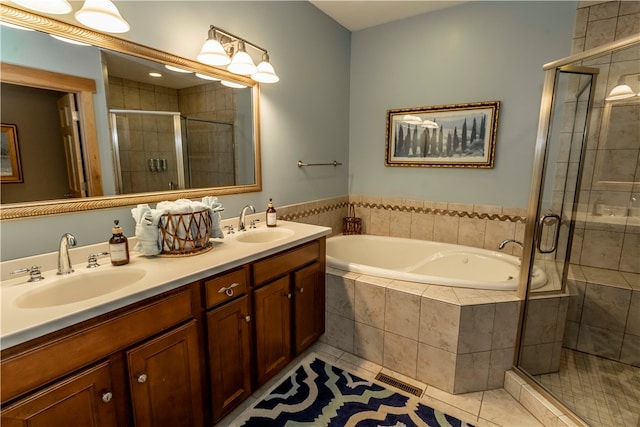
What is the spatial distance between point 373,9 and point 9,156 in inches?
107

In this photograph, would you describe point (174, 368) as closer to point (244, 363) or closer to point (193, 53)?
point (244, 363)

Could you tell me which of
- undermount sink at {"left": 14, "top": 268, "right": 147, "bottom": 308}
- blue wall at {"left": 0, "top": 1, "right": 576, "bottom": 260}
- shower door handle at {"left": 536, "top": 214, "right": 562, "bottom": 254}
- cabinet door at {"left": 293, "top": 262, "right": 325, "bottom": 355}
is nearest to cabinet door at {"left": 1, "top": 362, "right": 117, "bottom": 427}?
undermount sink at {"left": 14, "top": 268, "right": 147, "bottom": 308}

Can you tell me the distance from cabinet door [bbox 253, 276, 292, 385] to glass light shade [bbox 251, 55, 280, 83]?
129 centimetres

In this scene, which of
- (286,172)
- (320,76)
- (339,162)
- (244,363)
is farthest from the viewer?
(339,162)

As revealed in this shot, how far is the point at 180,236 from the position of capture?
1481 millimetres

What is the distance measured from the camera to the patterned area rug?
160 cm

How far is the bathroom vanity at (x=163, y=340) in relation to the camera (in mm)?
894

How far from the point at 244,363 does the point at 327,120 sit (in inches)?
87.0

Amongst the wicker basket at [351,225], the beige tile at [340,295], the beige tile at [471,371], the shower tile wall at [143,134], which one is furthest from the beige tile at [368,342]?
the shower tile wall at [143,134]

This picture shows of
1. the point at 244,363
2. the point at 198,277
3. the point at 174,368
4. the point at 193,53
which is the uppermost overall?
the point at 193,53

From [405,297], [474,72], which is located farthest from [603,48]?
[405,297]

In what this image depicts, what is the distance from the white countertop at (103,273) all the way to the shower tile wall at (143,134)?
0.35 metres

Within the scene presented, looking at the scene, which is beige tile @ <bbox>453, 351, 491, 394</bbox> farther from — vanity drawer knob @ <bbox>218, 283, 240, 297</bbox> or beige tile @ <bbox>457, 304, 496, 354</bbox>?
vanity drawer knob @ <bbox>218, 283, 240, 297</bbox>

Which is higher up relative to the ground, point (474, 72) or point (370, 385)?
point (474, 72)
